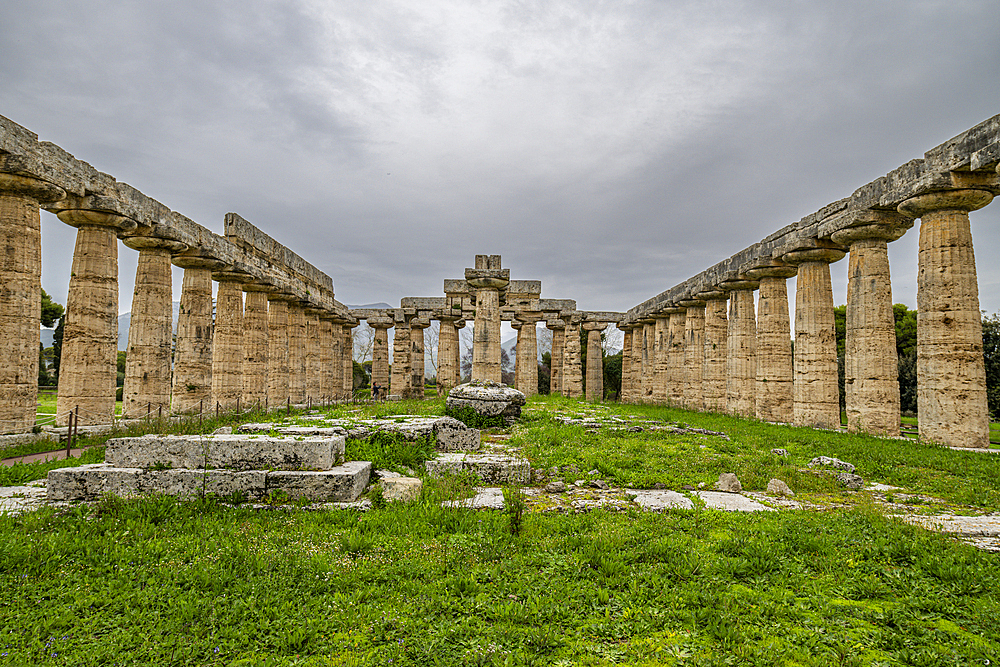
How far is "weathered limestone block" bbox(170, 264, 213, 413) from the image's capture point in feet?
56.5

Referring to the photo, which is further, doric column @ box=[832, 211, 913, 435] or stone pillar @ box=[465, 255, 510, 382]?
stone pillar @ box=[465, 255, 510, 382]

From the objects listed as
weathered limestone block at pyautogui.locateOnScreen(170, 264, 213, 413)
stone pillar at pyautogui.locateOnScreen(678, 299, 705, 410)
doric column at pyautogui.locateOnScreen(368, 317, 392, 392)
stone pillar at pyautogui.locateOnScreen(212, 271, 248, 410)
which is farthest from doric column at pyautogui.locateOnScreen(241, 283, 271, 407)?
stone pillar at pyautogui.locateOnScreen(678, 299, 705, 410)

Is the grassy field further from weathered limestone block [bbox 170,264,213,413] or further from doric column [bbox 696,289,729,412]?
doric column [bbox 696,289,729,412]

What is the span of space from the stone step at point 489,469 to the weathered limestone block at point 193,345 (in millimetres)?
12708

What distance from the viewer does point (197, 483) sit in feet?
21.0

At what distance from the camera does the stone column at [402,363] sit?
34.7m

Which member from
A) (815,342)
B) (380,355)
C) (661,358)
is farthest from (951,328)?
(380,355)

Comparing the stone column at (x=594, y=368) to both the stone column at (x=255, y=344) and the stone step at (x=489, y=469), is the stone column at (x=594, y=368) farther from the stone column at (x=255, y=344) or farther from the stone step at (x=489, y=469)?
the stone step at (x=489, y=469)

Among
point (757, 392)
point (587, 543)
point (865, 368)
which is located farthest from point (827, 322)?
point (587, 543)

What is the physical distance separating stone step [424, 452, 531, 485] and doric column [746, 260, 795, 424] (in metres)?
14.0

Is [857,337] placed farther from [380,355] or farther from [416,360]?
[380,355]

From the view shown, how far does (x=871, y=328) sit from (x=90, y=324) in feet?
73.6

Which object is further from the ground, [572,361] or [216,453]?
[572,361]

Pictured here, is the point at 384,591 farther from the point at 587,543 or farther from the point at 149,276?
the point at 149,276
